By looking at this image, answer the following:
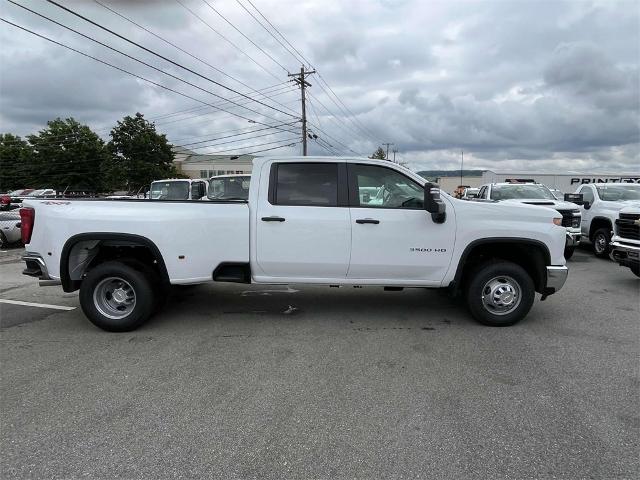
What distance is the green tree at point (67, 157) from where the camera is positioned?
52.9 m

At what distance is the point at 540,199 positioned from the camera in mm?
11695

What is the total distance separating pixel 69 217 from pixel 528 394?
16.1 ft

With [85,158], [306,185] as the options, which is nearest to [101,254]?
[306,185]

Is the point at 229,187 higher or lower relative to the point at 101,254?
higher

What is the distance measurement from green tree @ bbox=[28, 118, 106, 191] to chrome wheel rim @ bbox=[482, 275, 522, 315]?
→ 54439 mm

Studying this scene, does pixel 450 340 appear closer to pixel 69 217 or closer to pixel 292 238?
pixel 292 238

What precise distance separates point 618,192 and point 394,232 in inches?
387

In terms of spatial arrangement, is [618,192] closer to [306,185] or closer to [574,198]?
[574,198]

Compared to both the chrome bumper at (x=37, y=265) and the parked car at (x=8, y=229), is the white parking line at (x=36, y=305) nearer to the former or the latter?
the chrome bumper at (x=37, y=265)

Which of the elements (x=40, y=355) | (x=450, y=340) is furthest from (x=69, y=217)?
(x=450, y=340)

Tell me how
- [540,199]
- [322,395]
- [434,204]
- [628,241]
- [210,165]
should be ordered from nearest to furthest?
[322,395]
[434,204]
[628,241]
[540,199]
[210,165]

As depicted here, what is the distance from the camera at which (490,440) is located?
9.69 ft

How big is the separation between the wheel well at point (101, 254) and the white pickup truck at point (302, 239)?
14 millimetres

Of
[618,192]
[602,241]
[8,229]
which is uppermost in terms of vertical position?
[618,192]
